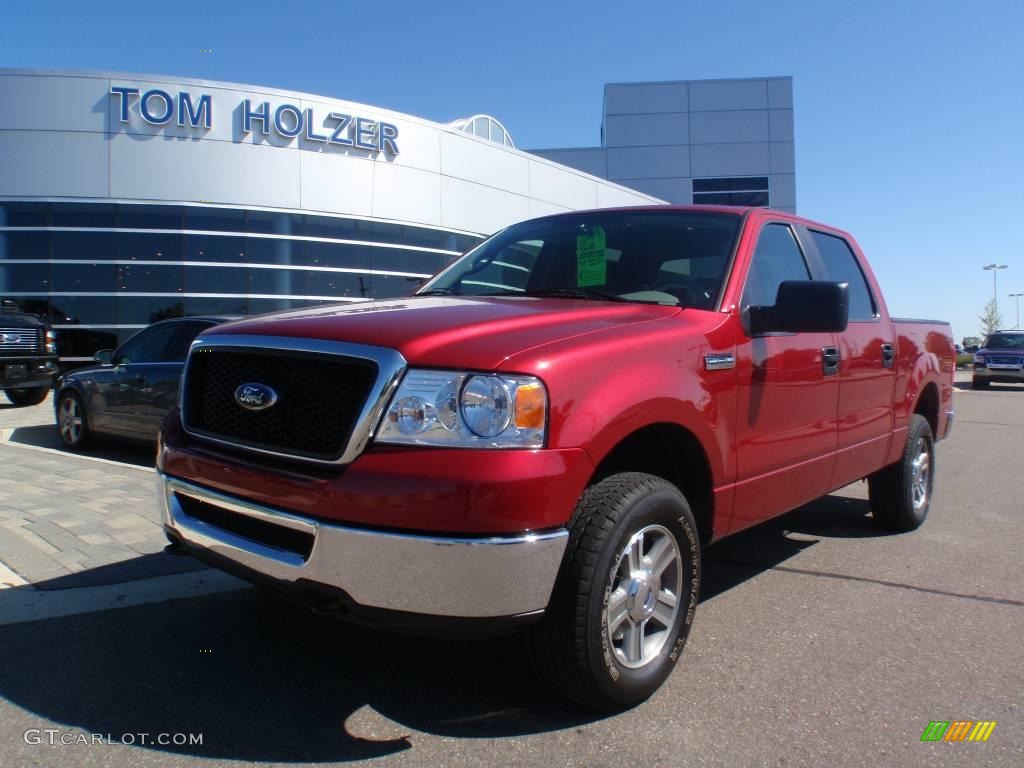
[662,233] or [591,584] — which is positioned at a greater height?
[662,233]

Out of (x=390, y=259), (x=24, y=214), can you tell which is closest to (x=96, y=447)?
(x=24, y=214)

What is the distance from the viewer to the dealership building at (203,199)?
1565 cm

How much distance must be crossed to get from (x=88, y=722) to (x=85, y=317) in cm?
1533

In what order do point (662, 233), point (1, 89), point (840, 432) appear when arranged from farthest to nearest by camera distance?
point (1, 89) < point (840, 432) < point (662, 233)

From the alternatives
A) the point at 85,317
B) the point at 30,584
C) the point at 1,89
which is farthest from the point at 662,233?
the point at 1,89

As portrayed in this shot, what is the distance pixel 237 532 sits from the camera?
2697 mm

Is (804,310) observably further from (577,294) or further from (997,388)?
(997,388)

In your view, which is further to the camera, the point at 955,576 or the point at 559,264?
the point at 955,576

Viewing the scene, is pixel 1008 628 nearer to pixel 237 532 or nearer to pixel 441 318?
pixel 441 318

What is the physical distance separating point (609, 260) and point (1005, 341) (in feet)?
74.2

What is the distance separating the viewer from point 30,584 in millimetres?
3932

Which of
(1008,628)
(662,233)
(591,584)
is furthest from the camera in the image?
(662,233)

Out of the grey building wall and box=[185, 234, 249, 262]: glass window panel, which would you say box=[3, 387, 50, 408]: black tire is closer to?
box=[185, 234, 249, 262]: glass window panel

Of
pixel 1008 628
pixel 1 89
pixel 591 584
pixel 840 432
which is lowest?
pixel 1008 628
